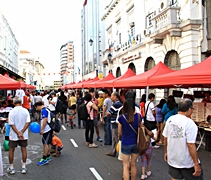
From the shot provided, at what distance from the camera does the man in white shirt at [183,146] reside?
12.1 feet

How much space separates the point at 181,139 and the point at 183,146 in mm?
102

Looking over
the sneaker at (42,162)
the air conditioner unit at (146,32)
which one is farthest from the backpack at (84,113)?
the air conditioner unit at (146,32)

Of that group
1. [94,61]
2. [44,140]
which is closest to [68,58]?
[94,61]

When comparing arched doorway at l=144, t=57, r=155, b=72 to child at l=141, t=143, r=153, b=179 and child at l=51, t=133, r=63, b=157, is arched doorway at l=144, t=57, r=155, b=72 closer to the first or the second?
child at l=51, t=133, r=63, b=157

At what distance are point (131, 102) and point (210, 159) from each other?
4095 mm

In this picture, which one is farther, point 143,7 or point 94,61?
point 94,61

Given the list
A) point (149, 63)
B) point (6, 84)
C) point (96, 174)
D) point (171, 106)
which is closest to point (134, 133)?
point (96, 174)

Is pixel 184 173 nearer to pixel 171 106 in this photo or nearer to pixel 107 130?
pixel 171 106

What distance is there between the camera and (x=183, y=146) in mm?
3766

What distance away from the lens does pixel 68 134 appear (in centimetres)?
1190

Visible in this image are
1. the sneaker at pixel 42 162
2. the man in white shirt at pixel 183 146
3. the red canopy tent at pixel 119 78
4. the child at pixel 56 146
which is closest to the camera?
the man in white shirt at pixel 183 146

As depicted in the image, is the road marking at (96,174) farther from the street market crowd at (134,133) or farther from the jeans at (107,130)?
the jeans at (107,130)

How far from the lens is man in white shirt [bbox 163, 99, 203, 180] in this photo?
3695mm

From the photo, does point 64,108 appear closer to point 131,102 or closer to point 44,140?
point 44,140
